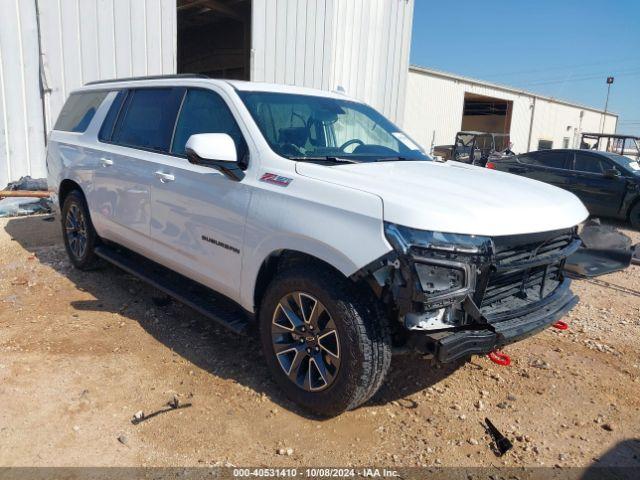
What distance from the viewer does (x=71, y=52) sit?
8.94 metres

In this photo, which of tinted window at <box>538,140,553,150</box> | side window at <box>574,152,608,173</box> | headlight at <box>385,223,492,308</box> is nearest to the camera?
headlight at <box>385,223,492,308</box>

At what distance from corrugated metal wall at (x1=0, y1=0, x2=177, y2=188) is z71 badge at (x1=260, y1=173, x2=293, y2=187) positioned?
7328mm

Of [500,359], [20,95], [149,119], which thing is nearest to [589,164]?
[500,359]

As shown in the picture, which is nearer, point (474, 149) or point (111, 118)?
point (111, 118)

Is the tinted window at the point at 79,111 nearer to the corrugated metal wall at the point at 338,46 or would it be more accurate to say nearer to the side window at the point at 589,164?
the corrugated metal wall at the point at 338,46

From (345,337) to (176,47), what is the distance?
366 inches

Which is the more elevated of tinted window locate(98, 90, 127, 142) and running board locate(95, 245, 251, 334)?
tinted window locate(98, 90, 127, 142)

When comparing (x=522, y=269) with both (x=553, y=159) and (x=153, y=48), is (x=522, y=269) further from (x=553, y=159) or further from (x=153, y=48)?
(x=553, y=159)

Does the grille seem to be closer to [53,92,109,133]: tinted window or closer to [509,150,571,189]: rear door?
[53,92,109,133]: tinted window

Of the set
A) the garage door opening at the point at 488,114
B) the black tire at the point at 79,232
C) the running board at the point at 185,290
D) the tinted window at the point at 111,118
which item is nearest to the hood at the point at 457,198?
the running board at the point at 185,290

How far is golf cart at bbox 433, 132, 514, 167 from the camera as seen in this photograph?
49.1ft

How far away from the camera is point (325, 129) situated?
3857 millimetres

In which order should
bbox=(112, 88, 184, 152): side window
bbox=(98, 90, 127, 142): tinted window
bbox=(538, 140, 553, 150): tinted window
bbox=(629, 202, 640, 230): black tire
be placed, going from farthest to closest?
bbox=(538, 140, 553, 150): tinted window
bbox=(629, 202, 640, 230): black tire
bbox=(98, 90, 127, 142): tinted window
bbox=(112, 88, 184, 152): side window

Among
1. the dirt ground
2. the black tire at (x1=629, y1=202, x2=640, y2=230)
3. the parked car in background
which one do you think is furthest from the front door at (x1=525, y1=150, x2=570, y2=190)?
the dirt ground
